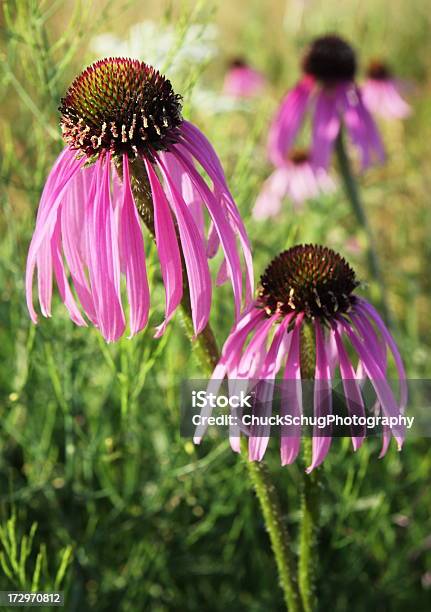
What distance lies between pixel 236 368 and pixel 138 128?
26 cm

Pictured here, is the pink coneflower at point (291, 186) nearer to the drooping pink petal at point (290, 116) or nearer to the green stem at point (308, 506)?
the drooping pink petal at point (290, 116)

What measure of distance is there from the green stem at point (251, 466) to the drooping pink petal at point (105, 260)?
0.11 feet

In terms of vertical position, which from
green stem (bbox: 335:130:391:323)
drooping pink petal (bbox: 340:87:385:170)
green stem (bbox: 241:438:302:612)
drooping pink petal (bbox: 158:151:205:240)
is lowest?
green stem (bbox: 241:438:302:612)

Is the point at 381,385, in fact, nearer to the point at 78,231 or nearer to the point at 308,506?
the point at 308,506

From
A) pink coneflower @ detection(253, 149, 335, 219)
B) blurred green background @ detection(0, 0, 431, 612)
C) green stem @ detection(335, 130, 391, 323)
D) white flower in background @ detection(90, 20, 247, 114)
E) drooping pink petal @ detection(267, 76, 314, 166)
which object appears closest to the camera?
blurred green background @ detection(0, 0, 431, 612)

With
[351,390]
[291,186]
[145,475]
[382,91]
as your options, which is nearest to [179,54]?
[291,186]

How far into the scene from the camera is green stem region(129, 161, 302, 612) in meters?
0.69

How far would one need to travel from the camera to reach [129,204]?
663 millimetres

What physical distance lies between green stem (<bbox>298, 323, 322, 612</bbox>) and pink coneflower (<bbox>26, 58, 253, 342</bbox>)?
10 cm

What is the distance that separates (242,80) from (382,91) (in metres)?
0.88

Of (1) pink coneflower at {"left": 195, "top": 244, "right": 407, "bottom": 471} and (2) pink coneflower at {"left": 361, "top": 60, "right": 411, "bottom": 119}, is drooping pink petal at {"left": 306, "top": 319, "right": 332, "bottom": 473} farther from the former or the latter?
(2) pink coneflower at {"left": 361, "top": 60, "right": 411, "bottom": 119}

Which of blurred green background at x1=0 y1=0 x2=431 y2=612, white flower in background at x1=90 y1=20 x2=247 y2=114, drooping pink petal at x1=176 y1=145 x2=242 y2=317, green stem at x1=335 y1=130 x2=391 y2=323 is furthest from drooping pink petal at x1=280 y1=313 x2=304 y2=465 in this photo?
white flower in background at x1=90 y1=20 x2=247 y2=114

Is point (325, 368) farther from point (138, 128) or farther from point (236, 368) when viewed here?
point (138, 128)

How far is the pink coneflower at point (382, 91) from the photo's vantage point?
2400mm
